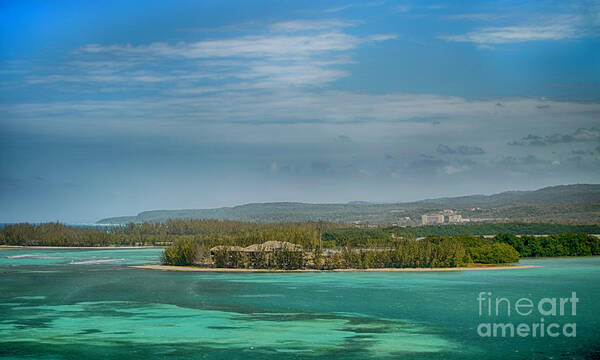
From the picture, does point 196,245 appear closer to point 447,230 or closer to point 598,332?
point 598,332

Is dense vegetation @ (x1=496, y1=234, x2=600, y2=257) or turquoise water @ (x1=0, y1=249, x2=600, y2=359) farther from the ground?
dense vegetation @ (x1=496, y1=234, x2=600, y2=257)

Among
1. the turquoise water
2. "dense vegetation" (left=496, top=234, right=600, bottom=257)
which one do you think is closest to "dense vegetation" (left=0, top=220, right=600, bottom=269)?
"dense vegetation" (left=496, top=234, right=600, bottom=257)

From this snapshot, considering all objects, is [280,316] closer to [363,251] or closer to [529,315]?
[529,315]

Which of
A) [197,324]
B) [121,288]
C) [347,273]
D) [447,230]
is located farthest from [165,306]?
[447,230]

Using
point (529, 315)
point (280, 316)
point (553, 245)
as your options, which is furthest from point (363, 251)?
point (280, 316)

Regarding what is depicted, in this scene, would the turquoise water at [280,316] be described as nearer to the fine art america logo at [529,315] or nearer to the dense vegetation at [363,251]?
the fine art america logo at [529,315]

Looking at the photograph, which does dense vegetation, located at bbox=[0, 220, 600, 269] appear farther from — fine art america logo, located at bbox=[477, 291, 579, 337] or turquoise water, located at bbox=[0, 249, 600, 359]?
fine art america logo, located at bbox=[477, 291, 579, 337]
